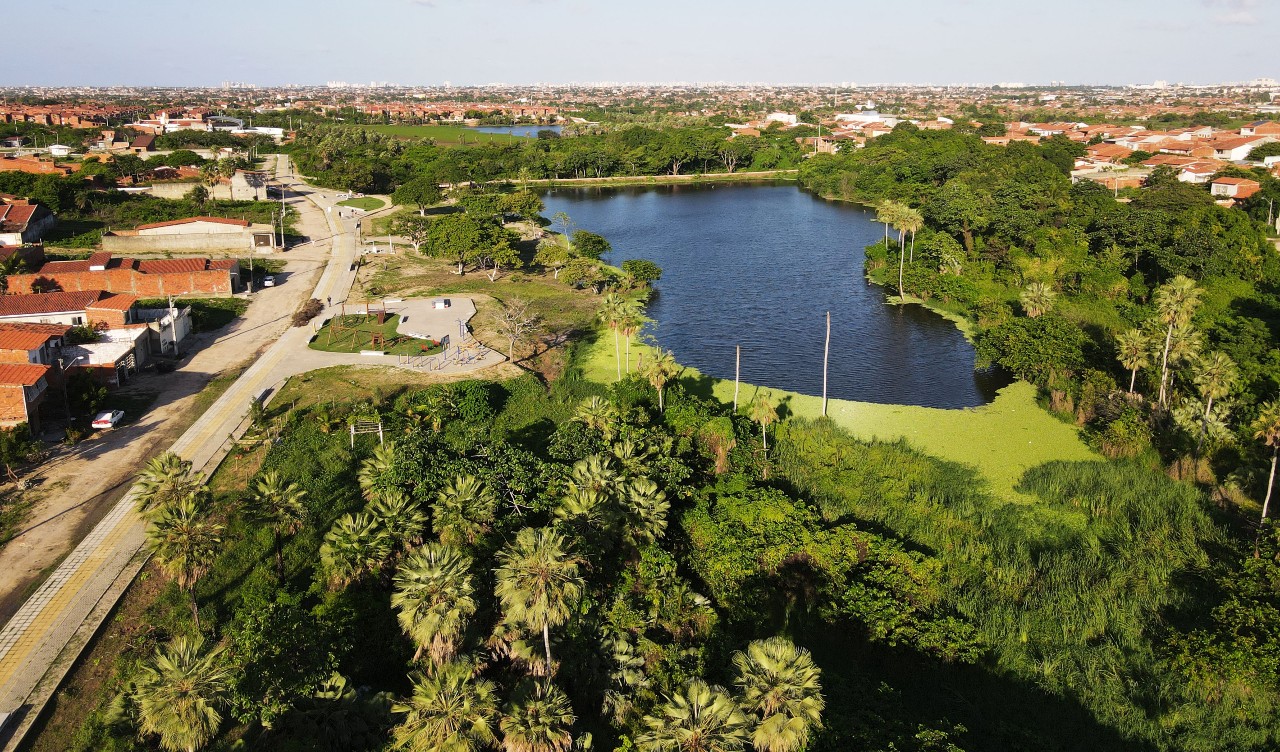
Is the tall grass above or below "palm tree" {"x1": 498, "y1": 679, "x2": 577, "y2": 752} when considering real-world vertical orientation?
below

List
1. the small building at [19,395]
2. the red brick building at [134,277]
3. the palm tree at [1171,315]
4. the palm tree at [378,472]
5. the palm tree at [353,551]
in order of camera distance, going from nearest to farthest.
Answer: the palm tree at [353,551]
the palm tree at [378,472]
the small building at [19,395]
the palm tree at [1171,315]
the red brick building at [134,277]

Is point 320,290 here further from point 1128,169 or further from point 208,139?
point 1128,169

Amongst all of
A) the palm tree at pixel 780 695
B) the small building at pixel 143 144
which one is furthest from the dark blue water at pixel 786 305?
the small building at pixel 143 144

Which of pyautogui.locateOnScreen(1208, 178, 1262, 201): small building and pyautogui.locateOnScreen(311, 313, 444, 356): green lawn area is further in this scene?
pyautogui.locateOnScreen(1208, 178, 1262, 201): small building

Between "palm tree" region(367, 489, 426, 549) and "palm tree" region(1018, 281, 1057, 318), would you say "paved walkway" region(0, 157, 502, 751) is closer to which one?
"palm tree" region(367, 489, 426, 549)

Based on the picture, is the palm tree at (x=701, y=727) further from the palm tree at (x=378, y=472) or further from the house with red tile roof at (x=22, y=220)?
the house with red tile roof at (x=22, y=220)

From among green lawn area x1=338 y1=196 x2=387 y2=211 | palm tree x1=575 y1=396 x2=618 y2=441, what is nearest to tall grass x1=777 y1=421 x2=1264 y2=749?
palm tree x1=575 y1=396 x2=618 y2=441
